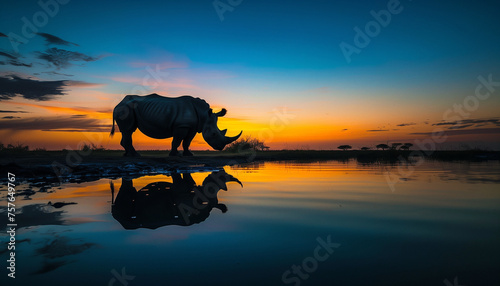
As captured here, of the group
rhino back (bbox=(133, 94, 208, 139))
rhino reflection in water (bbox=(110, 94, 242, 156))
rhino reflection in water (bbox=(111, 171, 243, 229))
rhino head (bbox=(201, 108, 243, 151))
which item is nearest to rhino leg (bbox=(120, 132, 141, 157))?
rhino reflection in water (bbox=(110, 94, 242, 156))

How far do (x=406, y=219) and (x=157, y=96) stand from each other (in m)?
11.3

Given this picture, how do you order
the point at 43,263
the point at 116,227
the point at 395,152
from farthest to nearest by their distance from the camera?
the point at 395,152
the point at 116,227
the point at 43,263

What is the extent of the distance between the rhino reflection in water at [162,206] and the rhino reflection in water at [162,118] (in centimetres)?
721

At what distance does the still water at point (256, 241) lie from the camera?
1719 mm

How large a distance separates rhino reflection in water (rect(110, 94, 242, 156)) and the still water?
7931 millimetres

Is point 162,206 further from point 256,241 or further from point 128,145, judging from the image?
point 128,145

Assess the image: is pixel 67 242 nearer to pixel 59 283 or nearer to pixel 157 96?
pixel 59 283

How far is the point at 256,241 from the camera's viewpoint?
7.61 feet

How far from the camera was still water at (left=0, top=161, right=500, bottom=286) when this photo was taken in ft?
5.64

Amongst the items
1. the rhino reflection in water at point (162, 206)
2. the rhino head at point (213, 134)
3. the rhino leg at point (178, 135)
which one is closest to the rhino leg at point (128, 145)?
the rhino leg at point (178, 135)

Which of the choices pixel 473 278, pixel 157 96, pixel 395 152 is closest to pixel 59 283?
pixel 473 278

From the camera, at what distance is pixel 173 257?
1.97 meters

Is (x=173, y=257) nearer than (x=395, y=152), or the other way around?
(x=173, y=257)

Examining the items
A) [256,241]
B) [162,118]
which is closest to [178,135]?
[162,118]
